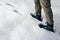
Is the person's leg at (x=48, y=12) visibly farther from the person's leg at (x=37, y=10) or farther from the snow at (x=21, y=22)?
the person's leg at (x=37, y=10)

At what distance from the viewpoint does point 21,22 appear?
3416 millimetres

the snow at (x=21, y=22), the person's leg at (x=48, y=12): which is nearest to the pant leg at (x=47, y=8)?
the person's leg at (x=48, y=12)

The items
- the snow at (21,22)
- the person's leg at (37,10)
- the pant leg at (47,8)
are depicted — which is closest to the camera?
the pant leg at (47,8)

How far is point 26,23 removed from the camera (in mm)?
3395

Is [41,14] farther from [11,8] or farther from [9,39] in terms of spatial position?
[9,39]

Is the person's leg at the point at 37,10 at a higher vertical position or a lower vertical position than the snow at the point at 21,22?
higher

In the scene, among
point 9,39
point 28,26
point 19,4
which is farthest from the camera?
point 19,4

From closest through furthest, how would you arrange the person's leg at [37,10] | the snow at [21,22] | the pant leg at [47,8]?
the pant leg at [47,8] → the snow at [21,22] → the person's leg at [37,10]

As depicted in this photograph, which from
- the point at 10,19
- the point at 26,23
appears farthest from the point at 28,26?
the point at 10,19

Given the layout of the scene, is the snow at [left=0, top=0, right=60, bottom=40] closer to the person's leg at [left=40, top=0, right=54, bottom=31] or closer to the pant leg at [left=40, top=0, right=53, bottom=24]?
the person's leg at [left=40, top=0, right=54, bottom=31]

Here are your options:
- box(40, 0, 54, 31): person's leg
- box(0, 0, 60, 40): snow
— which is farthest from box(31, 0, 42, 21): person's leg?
box(40, 0, 54, 31): person's leg

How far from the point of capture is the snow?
3084 millimetres

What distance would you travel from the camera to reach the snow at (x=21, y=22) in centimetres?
308

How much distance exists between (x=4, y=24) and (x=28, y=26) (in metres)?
0.41
